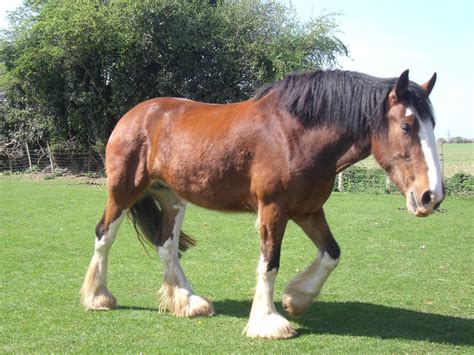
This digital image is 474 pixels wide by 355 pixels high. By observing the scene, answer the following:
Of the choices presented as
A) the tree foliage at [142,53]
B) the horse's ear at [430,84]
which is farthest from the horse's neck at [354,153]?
the tree foliage at [142,53]

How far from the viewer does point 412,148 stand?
4.30m

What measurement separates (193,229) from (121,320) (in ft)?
20.4

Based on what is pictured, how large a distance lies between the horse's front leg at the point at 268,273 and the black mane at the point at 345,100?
880mm

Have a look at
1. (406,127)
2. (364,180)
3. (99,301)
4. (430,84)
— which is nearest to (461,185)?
(364,180)

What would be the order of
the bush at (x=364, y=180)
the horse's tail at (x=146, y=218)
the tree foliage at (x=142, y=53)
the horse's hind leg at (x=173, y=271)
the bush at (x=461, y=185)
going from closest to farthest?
the horse's hind leg at (x=173, y=271) < the horse's tail at (x=146, y=218) < the bush at (x=461, y=185) < the bush at (x=364, y=180) < the tree foliage at (x=142, y=53)

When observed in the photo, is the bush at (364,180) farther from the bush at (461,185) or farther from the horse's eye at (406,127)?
the horse's eye at (406,127)

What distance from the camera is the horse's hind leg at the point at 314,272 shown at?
5148 mm

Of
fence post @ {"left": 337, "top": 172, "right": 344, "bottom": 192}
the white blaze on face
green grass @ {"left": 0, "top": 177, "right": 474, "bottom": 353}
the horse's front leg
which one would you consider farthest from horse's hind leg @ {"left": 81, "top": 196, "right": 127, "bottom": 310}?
fence post @ {"left": 337, "top": 172, "right": 344, "bottom": 192}

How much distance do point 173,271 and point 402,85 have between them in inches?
122

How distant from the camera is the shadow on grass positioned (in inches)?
189

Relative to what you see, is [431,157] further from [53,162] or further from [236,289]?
[53,162]

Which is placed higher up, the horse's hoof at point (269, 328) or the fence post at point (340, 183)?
the horse's hoof at point (269, 328)

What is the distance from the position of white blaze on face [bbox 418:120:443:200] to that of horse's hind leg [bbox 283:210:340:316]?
134 centimetres

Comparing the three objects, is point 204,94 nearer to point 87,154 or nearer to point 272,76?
point 272,76
